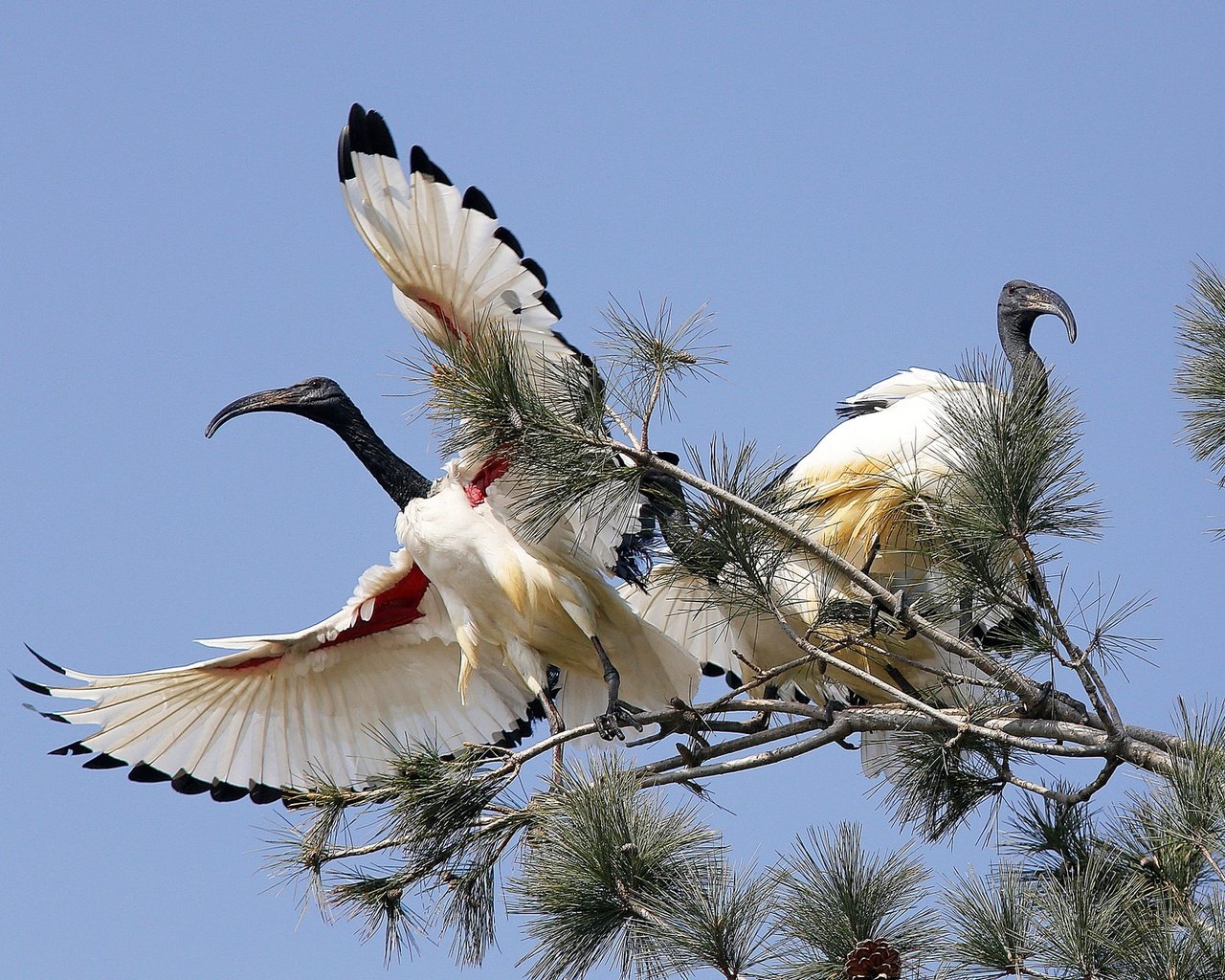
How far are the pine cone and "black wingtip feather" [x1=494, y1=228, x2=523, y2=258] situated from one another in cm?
254

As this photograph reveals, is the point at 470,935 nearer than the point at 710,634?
Yes

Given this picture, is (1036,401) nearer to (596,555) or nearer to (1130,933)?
(1130,933)

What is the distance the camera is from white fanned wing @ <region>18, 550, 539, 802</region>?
23.7 ft

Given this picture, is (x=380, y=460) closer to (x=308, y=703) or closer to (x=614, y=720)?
(x=308, y=703)

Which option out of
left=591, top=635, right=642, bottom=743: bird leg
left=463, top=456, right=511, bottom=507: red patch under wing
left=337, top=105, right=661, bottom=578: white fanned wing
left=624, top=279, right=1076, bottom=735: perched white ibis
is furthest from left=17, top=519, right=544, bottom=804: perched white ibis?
left=337, top=105, right=661, bottom=578: white fanned wing

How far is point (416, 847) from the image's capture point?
5004mm

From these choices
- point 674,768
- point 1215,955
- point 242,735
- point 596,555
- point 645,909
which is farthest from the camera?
point 242,735

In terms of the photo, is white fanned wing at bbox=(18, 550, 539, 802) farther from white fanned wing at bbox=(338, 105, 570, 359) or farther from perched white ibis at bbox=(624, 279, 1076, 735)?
white fanned wing at bbox=(338, 105, 570, 359)

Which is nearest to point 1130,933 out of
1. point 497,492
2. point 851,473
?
point 851,473

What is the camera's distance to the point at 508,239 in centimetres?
576

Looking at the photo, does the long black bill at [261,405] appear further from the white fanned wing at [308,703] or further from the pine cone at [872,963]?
the pine cone at [872,963]

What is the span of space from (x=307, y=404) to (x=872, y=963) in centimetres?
373

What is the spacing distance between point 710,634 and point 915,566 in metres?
1.79

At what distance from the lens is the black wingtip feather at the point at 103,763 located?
23.6 feet
